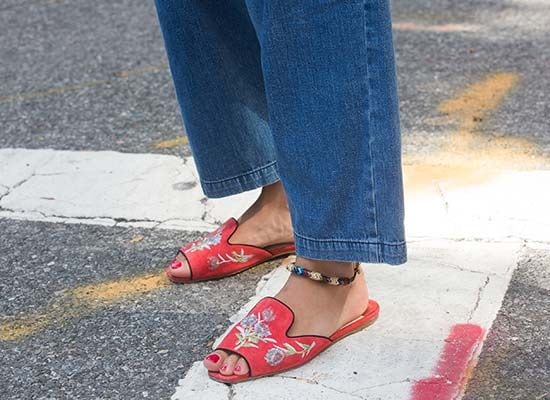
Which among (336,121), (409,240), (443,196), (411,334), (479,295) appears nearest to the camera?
(336,121)

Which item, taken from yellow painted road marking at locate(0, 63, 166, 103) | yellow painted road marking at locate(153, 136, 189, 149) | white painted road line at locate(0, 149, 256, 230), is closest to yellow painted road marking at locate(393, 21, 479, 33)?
yellow painted road marking at locate(0, 63, 166, 103)

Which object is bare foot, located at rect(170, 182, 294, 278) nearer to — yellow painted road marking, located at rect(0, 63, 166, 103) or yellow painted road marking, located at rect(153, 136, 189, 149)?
yellow painted road marking, located at rect(153, 136, 189, 149)

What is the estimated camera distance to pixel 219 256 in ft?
7.07

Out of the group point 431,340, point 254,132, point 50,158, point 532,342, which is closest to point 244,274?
point 254,132

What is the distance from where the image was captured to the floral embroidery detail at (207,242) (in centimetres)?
217

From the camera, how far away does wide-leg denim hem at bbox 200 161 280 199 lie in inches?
83.2

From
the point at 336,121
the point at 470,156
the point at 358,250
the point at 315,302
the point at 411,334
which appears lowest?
the point at 470,156

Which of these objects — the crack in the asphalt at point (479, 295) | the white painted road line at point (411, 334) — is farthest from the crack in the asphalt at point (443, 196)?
the crack in the asphalt at point (479, 295)

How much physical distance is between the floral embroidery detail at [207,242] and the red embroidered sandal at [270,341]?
1.06 ft

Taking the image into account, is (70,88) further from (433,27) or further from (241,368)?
(241,368)

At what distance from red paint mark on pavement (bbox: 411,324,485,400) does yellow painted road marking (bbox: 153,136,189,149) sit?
49.7 inches

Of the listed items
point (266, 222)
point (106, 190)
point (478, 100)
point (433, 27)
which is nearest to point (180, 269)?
point (266, 222)

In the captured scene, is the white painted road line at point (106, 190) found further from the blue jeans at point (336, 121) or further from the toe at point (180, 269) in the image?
the blue jeans at point (336, 121)

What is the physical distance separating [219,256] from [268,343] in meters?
0.38
